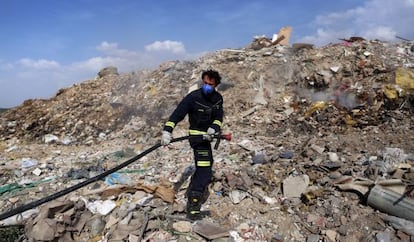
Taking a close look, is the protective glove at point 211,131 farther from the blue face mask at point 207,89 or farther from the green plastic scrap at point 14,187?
the green plastic scrap at point 14,187

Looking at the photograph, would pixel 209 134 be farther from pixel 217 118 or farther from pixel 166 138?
pixel 166 138

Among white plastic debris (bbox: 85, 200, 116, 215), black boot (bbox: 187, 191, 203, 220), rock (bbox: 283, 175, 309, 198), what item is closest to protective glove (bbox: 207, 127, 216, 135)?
black boot (bbox: 187, 191, 203, 220)

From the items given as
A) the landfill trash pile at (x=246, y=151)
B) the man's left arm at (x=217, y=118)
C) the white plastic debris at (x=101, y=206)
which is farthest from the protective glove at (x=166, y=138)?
the white plastic debris at (x=101, y=206)

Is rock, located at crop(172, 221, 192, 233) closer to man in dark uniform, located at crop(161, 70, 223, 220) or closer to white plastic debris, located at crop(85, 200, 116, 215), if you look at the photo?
man in dark uniform, located at crop(161, 70, 223, 220)

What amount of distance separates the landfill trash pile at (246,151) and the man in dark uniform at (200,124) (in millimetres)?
318

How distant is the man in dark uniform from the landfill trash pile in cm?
32

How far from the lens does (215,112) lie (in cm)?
424

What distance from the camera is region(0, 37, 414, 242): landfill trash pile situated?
3857 millimetres

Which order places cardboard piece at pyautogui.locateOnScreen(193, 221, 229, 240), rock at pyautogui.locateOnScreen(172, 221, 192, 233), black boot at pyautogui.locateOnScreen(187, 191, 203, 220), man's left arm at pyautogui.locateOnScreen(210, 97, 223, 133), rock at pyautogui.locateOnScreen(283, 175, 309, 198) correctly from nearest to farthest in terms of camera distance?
cardboard piece at pyautogui.locateOnScreen(193, 221, 229, 240) < rock at pyautogui.locateOnScreen(172, 221, 192, 233) < black boot at pyautogui.locateOnScreen(187, 191, 203, 220) < man's left arm at pyautogui.locateOnScreen(210, 97, 223, 133) < rock at pyautogui.locateOnScreen(283, 175, 309, 198)

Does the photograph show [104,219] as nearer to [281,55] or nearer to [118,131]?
[118,131]

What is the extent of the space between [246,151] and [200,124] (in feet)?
7.20

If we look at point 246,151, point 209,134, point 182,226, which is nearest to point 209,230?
point 182,226

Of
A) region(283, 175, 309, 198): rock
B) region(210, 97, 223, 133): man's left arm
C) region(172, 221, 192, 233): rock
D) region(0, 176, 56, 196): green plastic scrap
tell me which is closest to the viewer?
region(172, 221, 192, 233): rock

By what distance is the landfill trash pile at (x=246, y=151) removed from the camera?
3857 millimetres
